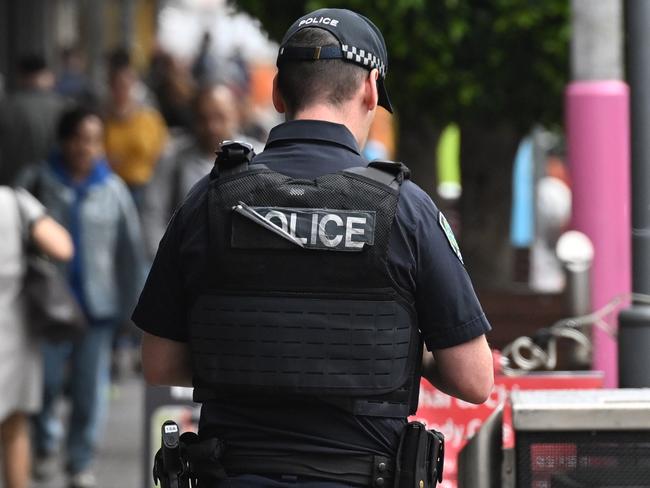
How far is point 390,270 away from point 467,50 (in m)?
5.21

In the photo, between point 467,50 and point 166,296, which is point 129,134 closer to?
point 467,50

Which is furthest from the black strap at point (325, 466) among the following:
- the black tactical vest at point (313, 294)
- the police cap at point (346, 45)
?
the police cap at point (346, 45)

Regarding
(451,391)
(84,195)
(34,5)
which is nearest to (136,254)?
(84,195)

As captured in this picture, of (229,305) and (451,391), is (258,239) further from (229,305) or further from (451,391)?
(451,391)

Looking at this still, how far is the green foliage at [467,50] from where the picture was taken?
8250mm

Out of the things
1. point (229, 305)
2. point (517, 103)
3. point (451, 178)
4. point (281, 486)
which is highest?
point (451, 178)

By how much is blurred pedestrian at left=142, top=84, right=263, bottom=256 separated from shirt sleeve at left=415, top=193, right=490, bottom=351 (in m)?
5.38

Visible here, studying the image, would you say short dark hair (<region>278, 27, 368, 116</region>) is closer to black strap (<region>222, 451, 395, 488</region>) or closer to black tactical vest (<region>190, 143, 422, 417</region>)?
black tactical vest (<region>190, 143, 422, 417</region>)

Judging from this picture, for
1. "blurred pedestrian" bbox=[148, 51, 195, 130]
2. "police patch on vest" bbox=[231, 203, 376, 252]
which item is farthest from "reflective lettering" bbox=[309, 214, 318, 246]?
"blurred pedestrian" bbox=[148, 51, 195, 130]

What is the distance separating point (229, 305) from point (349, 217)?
0.31 m

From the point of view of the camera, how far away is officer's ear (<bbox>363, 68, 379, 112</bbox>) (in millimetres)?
3520

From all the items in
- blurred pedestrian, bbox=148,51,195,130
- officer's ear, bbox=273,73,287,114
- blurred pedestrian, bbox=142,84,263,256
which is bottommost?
officer's ear, bbox=273,73,287,114

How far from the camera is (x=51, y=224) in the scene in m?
7.47

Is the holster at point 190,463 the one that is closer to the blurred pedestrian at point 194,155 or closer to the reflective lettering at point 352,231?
the reflective lettering at point 352,231
